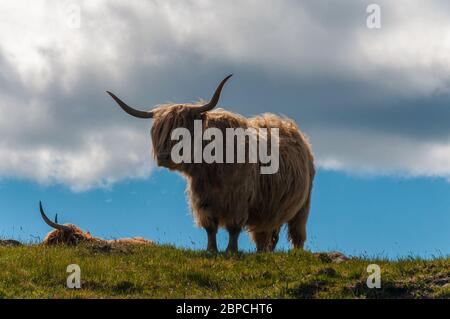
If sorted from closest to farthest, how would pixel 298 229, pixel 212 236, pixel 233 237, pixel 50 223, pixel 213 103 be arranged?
pixel 233 237 < pixel 212 236 < pixel 213 103 < pixel 50 223 < pixel 298 229

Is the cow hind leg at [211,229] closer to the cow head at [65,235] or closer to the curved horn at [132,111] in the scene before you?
the curved horn at [132,111]

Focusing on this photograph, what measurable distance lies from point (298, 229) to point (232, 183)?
13.1ft

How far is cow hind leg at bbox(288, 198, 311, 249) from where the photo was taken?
18016mm

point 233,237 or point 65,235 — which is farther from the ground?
point 65,235

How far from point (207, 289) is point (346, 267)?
7.08 ft

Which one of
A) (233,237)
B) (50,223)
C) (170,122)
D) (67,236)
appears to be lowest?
(233,237)

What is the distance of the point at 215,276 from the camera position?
11.9 m

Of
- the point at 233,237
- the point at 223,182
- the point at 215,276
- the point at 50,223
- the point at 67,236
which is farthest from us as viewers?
the point at 50,223

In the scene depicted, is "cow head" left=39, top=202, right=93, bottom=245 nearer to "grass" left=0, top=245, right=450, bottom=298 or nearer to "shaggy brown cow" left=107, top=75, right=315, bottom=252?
"grass" left=0, top=245, right=450, bottom=298

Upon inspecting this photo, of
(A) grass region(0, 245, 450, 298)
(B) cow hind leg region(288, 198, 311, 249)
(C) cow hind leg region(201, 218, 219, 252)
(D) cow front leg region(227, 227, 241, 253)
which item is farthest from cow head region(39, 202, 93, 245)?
(B) cow hind leg region(288, 198, 311, 249)

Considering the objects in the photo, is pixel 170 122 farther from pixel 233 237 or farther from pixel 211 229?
pixel 233 237

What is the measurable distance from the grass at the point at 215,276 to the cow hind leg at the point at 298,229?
4.38m

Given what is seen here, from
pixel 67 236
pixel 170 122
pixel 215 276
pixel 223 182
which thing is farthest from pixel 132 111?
pixel 215 276

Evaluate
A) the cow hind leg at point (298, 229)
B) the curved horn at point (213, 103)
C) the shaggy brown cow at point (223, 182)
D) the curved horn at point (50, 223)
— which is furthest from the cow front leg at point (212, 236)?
the cow hind leg at point (298, 229)
